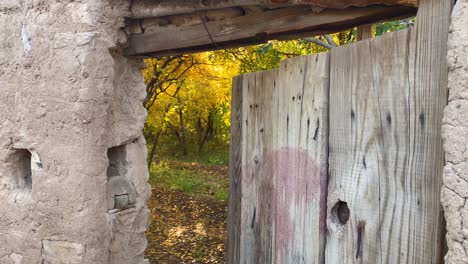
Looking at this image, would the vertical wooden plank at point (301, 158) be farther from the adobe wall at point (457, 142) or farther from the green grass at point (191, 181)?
the green grass at point (191, 181)

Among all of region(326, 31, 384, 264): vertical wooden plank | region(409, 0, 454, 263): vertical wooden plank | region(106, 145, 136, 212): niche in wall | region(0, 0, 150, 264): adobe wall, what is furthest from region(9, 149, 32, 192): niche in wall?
region(409, 0, 454, 263): vertical wooden plank

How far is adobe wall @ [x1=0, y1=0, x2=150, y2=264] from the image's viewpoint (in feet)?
5.79

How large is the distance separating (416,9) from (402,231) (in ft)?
2.46

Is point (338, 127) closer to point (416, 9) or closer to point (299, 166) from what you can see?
point (299, 166)

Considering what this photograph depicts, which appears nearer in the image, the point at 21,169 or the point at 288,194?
the point at 288,194

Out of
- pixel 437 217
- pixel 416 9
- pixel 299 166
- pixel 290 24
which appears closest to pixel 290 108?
pixel 299 166

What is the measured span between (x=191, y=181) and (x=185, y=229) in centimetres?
355

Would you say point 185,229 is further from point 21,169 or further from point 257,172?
point 257,172

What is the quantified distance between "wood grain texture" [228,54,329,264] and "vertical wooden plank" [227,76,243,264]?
0.05 ft

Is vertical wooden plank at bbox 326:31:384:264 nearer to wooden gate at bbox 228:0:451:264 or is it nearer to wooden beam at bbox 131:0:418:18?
wooden gate at bbox 228:0:451:264

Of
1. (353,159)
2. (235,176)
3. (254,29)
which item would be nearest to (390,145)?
(353,159)

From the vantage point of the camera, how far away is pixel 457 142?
1.03m

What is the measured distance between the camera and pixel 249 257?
199 cm

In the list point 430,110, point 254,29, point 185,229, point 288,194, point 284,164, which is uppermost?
point 254,29
